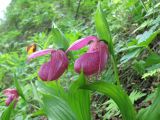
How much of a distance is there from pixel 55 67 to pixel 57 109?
A: 25cm

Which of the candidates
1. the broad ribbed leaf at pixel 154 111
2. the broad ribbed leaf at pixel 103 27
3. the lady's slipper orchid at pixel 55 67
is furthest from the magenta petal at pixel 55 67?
the broad ribbed leaf at pixel 154 111

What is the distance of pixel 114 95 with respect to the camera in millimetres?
937

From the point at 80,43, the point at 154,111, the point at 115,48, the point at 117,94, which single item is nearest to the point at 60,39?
the point at 80,43

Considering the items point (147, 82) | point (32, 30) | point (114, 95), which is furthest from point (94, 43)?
point (32, 30)

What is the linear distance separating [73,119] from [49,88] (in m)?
0.17

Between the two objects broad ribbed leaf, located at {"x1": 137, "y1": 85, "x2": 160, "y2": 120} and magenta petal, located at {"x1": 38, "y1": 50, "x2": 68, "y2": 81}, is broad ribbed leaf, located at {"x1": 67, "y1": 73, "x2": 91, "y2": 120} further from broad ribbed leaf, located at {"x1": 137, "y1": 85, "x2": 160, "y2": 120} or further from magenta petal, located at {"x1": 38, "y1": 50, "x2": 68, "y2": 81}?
broad ribbed leaf, located at {"x1": 137, "y1": 85, "x2": 160, "y2": 120}

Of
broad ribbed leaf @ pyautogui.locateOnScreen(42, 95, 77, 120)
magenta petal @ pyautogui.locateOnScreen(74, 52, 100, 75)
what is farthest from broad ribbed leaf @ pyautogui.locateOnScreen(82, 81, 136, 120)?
broad ribbed leaf @ pyautogui.locateOnScreen(42, 95, 77, 120)

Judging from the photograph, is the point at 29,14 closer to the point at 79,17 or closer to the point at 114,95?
the point at 79,17

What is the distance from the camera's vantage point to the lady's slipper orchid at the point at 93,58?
845 mm

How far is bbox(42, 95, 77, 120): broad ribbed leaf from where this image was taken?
1090 millimetres

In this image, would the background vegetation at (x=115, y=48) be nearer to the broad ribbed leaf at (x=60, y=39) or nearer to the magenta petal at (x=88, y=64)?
the broad ribbed leaf at (x=60, y=39)

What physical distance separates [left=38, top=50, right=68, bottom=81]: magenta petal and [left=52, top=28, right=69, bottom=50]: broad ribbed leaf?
0.46 ft

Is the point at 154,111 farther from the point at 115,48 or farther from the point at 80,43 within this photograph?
the point at 115,48

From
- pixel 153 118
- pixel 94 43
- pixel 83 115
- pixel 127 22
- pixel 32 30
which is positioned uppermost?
pixel 32 30
